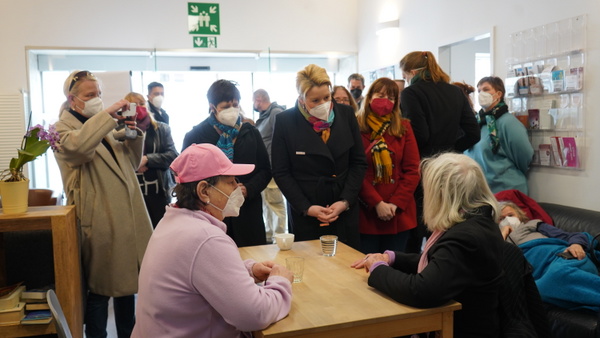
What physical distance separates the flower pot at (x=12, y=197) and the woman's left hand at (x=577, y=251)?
280cm

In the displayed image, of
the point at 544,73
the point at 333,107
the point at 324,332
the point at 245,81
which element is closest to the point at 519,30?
the point at 544,73

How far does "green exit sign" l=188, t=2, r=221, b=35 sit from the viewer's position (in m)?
6.65

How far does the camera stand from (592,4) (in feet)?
11.3

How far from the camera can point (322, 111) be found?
2.83 meters

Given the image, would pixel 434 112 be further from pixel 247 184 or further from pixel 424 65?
pixel 247 184

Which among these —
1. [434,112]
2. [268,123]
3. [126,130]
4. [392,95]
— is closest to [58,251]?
[126,130]

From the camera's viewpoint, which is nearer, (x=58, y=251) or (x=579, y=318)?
(x=58, y=251)

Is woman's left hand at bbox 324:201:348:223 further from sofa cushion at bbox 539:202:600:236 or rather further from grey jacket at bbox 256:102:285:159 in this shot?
grey jacket at bbox 256:102:285:159

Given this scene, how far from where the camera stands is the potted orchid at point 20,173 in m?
2.19

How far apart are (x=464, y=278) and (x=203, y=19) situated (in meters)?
5.82

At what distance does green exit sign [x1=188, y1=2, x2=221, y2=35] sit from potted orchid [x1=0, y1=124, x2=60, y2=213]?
4.67 metres

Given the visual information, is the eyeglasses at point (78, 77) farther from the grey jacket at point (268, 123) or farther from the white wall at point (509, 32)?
the white wall at point (509, 32)

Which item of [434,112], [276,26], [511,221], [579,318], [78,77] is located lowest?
[579,318]

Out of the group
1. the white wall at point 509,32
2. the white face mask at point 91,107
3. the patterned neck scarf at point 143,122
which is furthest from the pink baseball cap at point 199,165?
the white wall at point 509,32
